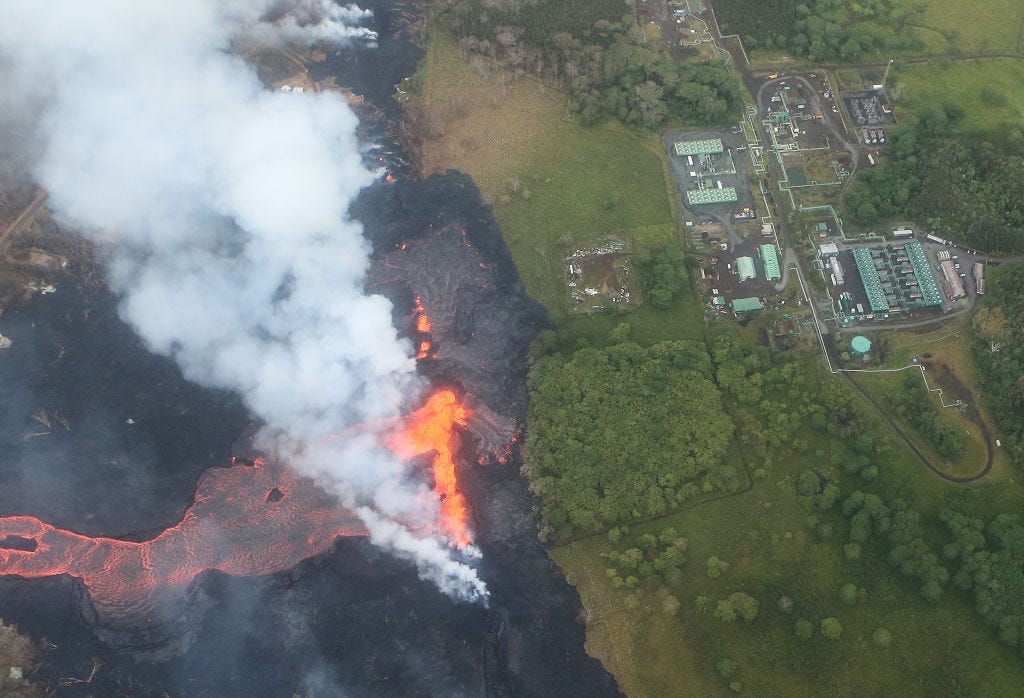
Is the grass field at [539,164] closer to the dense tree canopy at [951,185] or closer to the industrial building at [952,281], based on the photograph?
the dense tree canopy at [951,185]

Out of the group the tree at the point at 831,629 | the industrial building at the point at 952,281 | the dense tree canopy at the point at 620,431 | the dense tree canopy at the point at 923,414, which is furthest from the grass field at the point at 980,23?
the tree at the point at 831,629

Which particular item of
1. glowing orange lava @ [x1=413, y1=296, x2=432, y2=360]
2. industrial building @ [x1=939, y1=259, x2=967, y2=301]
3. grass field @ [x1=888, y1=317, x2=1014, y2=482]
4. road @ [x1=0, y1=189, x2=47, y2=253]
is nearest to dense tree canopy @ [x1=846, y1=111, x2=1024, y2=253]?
industrial building @ [x1=939, y1=259, x2=967, y2=301]

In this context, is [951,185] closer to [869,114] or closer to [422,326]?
[869,114]

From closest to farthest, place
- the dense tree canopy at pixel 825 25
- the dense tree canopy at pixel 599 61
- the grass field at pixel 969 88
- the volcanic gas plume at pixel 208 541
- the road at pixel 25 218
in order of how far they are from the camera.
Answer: the volcanic gas plume at pixel 208 541
the road at pixel 25 218
the grass field at pixel 969 88
the dense tree canopy at pixel 599 61
the dense tree canopy at pixel 825 25

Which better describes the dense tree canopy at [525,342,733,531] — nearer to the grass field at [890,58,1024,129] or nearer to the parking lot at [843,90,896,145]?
the parking lot at [843,90,896,145]

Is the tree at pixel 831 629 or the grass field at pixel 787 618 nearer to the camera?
the grass field at pixel 787 618

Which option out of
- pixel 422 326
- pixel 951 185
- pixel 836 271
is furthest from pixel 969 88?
pixel 422 326

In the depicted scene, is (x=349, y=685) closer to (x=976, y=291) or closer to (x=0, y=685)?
(x=0, y=685)
